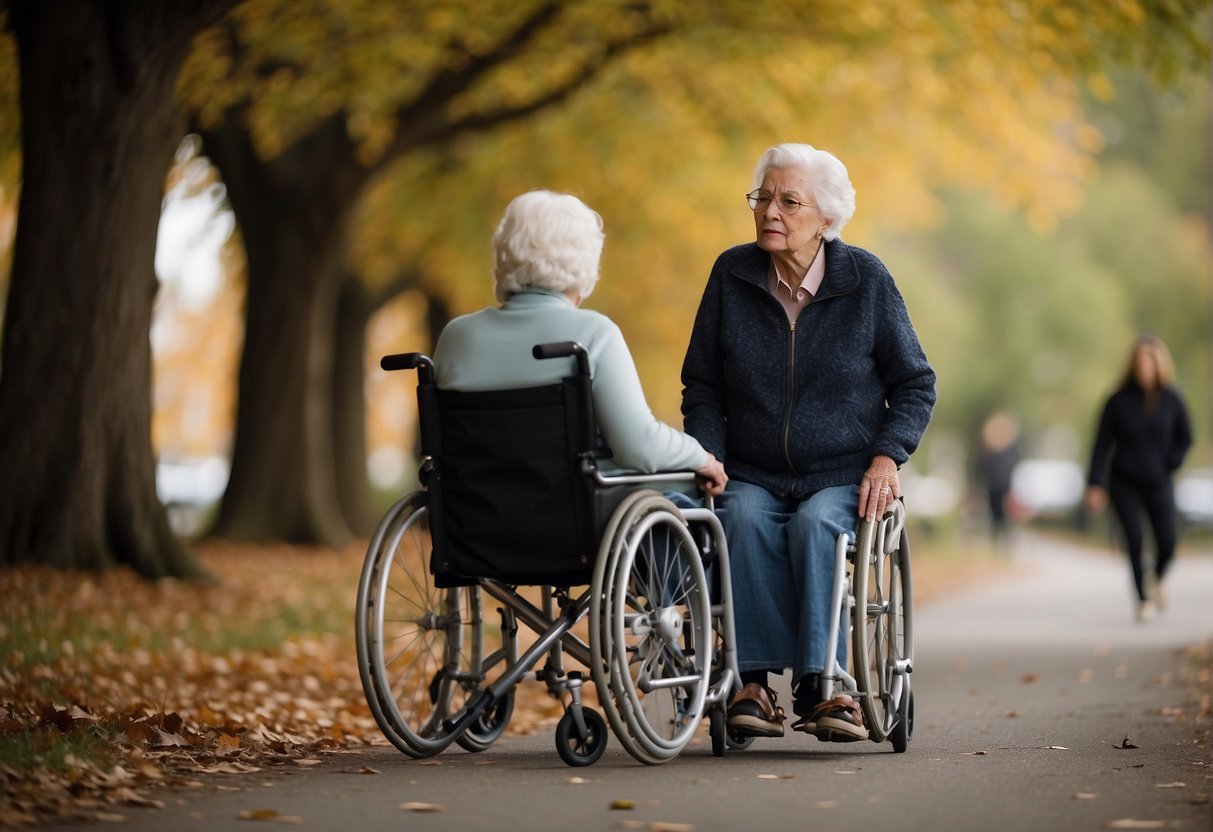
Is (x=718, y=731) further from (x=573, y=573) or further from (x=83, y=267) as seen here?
(x=83, y=267)

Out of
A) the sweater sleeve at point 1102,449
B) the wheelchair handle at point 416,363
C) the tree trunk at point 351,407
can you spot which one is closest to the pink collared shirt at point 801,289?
the wheelchair handle at point 416,363

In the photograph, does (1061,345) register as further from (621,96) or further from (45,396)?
(45,396)

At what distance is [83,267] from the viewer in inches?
487

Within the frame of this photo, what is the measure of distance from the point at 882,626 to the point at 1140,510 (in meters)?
7.92

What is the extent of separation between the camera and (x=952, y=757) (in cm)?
632

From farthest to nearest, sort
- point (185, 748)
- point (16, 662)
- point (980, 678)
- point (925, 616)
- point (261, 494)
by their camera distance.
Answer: point (261, 494)
point (925, 616)
point (980, 678)
point (16, 662)
point (185, 748)

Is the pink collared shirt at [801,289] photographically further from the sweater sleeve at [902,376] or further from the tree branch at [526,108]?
the tree branch at [526,108]

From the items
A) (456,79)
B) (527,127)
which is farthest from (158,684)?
(527,127)

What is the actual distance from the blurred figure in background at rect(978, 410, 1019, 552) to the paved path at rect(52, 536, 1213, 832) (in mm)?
18002

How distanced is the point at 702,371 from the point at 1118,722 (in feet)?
8.32

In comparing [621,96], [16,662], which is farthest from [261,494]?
[16,662]

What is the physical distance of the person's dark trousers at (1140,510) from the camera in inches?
535

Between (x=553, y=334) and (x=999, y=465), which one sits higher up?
(x=999, y=465)

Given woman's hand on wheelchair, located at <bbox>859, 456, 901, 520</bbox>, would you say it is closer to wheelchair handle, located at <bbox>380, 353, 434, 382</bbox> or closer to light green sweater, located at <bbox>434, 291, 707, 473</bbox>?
light green sweater, located at <bbox>434, 291, 707, 473</bbox>
